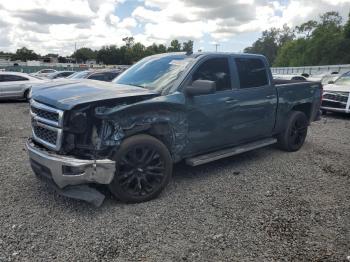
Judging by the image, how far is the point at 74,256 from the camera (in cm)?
304

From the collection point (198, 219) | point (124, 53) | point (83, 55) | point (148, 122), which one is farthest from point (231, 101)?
point (83, 55)

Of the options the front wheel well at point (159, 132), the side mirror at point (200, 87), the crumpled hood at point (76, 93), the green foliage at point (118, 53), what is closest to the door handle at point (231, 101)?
the side mirror at point (200, 87)

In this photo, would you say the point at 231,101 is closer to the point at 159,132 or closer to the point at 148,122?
the point at 159,132

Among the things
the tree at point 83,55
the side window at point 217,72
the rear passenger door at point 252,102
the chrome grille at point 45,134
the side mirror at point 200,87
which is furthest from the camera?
the tree at point 83,55

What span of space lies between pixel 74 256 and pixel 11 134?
6.13 m

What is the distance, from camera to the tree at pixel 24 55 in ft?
348

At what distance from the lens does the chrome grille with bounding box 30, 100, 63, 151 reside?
369 centimetres

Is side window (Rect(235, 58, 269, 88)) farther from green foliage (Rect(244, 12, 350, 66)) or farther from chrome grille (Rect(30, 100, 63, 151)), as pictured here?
green foliage (Rect(244, 12, 350, 66))

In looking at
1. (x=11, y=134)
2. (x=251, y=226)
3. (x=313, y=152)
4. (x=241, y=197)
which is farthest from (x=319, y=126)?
(x=11, y=134)

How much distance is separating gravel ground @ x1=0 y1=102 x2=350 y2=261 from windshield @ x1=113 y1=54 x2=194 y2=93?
1506 millimetres

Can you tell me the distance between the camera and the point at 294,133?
6.61 metres

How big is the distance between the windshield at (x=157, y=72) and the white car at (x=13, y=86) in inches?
456

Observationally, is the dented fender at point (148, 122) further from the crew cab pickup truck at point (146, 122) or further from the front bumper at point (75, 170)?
the front bumper at point (75, 170)

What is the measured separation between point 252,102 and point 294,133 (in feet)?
5.84
